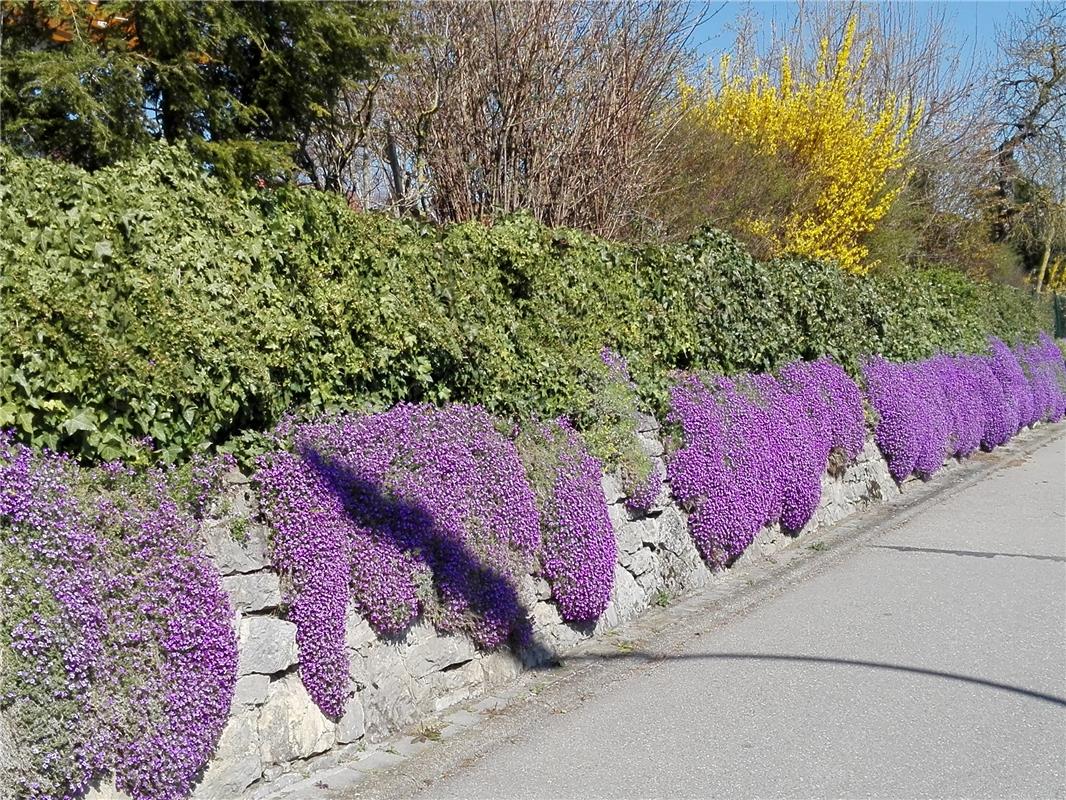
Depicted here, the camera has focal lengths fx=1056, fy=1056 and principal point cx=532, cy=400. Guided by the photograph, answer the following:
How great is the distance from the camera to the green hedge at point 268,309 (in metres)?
4.38

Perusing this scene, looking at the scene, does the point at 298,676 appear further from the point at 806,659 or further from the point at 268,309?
the point at 806,659

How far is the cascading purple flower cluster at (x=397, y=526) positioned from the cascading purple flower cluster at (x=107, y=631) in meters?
0.52

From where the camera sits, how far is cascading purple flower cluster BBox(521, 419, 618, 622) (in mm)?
6734

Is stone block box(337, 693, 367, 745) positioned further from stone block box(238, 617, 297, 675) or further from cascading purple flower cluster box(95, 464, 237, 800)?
cascading purple flower cluster box(95, 464, 237, 800)

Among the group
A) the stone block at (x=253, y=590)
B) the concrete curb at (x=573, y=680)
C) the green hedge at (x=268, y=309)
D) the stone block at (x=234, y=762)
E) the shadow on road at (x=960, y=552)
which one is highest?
the green hedge at (x=268, y=309)

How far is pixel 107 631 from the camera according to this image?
401 centimetres

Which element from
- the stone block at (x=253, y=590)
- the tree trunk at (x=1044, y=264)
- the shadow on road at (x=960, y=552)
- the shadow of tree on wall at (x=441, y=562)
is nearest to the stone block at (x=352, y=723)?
the shadow of tree on wall at (x=441, y=562)

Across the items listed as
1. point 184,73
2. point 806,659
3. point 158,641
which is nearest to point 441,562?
point 158,641

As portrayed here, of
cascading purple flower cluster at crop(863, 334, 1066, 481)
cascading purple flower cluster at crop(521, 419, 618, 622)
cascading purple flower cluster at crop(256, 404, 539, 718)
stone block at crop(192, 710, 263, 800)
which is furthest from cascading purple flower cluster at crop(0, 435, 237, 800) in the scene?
cascading purple flower cluster at crop(863, 334, 1066, 481)

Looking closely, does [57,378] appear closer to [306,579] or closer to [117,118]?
[306,579]

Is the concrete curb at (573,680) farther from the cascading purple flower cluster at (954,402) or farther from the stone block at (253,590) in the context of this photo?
the cascading purple flower cluster at (954,402)

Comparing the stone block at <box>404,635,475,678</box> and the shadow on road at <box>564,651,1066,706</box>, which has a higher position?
the stone block at <box>404,635,475,678</box>

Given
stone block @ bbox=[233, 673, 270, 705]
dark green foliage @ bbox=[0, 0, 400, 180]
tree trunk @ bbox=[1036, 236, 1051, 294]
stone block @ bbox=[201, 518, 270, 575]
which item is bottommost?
stone block @ bbox=[233, 673, 270, 705]

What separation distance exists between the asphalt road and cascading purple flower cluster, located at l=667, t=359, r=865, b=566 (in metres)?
0.78
